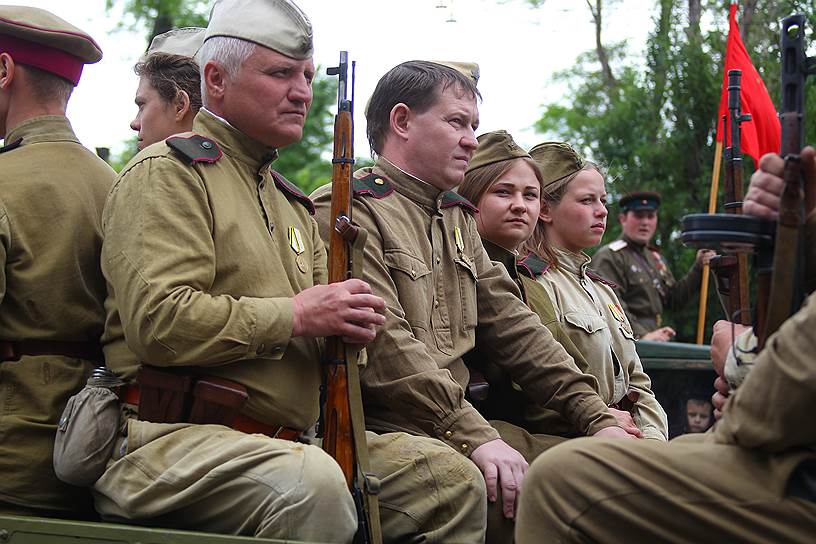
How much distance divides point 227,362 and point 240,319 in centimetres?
15

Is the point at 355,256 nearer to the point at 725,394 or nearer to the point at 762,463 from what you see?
the point at 725,394

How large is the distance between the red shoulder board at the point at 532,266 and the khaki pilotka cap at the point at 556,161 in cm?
47

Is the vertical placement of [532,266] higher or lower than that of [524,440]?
higher

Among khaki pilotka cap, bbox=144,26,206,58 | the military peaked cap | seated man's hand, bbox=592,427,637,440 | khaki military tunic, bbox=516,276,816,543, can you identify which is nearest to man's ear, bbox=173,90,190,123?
khaki pilotka cap, bbox=144,26,206,58

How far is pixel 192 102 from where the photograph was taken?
454 centimetres

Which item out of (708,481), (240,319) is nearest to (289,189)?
(240,319)

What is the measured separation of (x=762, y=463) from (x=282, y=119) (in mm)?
1896

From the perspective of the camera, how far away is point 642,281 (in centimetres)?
1012

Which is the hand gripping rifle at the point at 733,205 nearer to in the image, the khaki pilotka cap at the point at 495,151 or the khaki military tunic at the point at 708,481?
the khaki pilotka cap at the point at 495,151

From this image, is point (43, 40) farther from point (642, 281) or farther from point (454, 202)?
point (642, 281)

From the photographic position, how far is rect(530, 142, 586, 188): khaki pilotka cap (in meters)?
5.55

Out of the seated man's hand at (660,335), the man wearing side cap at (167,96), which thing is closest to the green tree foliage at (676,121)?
the seated man's hand at (660,335)

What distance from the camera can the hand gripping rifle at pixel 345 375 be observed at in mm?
3492

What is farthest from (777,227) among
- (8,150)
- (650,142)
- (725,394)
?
(650,142)
